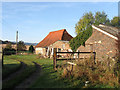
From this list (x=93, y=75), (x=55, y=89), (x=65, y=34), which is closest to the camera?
(x=55, y=89)

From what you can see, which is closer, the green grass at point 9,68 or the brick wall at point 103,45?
the green grass at point 9,68

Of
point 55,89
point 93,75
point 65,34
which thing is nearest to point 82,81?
point 93,75

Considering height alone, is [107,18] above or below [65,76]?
above

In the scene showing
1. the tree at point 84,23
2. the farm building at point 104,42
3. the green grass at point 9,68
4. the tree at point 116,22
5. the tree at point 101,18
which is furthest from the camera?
the tree at point 101,18

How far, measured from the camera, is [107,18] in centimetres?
5062

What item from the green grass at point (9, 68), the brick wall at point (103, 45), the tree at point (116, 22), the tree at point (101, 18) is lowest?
the green grass at point (9, 68)

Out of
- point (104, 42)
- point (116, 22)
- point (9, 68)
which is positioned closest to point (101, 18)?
point (116, 22)

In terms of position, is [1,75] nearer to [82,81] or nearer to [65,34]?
[82,81]

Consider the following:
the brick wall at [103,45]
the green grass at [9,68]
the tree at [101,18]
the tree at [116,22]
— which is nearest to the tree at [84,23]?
the tree at [101,18]

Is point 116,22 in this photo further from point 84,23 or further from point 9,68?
point 9,68

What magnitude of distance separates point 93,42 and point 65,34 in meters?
20.0

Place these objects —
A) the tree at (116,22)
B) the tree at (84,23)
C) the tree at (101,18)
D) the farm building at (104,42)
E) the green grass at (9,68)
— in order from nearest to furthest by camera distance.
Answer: the green grass at (9,68) → the farm building at (104,42) → the tree at (116,22) → the tree at (84,23) → the tree at (101,18)

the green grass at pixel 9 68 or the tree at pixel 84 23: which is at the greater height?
the tree at pixel 84 23

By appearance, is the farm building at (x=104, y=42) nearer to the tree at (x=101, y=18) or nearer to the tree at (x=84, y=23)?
the tree at (x=84, y=23)
